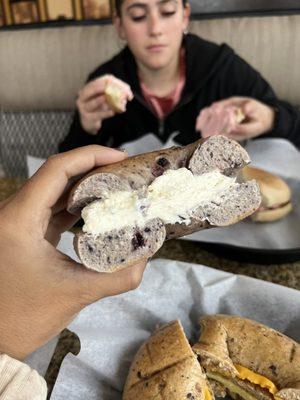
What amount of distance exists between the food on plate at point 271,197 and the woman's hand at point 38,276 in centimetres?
83

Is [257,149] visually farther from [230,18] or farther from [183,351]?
[183,351]

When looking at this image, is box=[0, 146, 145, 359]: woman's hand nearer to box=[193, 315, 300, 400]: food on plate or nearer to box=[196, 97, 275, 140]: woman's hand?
box=[193, 315, 300, 400]: food on plate

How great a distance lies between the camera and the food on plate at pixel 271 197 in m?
1.64

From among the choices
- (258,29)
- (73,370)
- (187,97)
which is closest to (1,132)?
(187,97)

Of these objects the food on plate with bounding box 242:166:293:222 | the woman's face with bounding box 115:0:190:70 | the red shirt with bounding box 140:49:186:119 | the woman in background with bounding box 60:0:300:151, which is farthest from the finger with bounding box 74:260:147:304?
the red shirt with bounding box 140:49:186:119

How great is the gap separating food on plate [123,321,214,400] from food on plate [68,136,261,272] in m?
0.25

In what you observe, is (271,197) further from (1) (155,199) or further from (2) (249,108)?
(1) (155,199)

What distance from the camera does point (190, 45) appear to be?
83.1 inches

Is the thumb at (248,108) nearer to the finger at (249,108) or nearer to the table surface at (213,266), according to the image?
the finger at (249,108)

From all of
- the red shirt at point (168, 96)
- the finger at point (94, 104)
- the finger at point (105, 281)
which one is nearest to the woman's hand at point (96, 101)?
the finger at point (94, 104)

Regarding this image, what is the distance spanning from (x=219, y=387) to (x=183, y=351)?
142 mm

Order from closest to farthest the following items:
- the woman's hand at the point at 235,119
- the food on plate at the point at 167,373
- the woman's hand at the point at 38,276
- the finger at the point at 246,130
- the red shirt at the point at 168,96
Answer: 1. the woman's hand at the point at 38,276
2. the food on plate at the point at 167,373
3. the woman's hand at the point at 235,119
4. the finger at the point at 246,130
5. the red shirt at the point at 168,96

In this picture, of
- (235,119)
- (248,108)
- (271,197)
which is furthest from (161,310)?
(248,108)

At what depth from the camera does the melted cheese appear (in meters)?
0.99
